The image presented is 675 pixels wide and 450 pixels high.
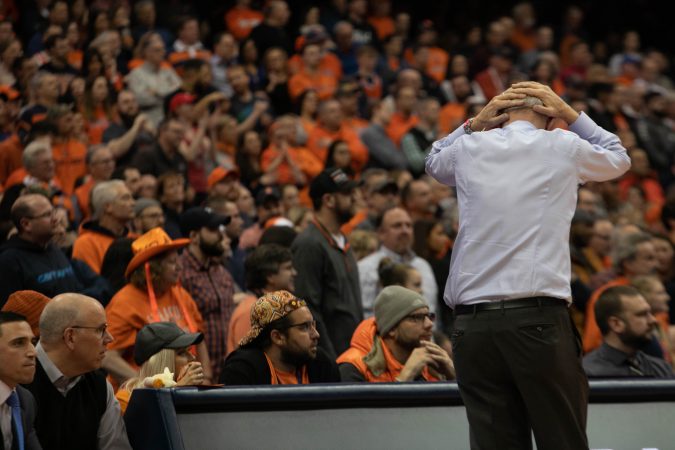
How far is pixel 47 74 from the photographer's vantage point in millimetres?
11758

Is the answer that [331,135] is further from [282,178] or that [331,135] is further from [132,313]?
[132,313]

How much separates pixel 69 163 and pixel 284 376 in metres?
5.00

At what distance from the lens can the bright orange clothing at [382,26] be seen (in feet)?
59.8

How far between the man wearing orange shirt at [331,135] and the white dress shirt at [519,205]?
29.5 feet

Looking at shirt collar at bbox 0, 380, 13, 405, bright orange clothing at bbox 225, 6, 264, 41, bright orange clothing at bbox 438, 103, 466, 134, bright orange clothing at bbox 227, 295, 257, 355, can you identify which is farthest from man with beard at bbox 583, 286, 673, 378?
bright orange clothing at bbox 225, 6, 264, 41

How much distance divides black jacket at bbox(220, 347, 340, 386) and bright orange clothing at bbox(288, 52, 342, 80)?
30.6 ft

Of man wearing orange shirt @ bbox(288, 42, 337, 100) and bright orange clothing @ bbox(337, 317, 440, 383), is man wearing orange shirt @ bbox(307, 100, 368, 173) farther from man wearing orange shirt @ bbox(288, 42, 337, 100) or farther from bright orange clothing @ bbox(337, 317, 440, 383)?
bright orange clothing @ bbox(337, 317, 440, 383)

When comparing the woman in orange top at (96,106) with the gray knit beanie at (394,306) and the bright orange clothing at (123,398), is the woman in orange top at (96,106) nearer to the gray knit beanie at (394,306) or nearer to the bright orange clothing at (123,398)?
the gray knit beanie at (394,306)

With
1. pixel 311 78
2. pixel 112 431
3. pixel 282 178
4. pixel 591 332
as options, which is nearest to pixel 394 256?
pixel 591 332

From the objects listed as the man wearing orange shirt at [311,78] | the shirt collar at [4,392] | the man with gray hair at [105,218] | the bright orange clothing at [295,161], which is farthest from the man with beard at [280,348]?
the man wearing orange shirt at [311,78]

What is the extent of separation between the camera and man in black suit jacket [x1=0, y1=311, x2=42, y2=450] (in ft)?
16.3

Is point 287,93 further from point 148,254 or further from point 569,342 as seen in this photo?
point 569,342

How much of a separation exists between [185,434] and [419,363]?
6.13 feet

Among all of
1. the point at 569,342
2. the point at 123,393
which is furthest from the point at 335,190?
the point at 569,342
